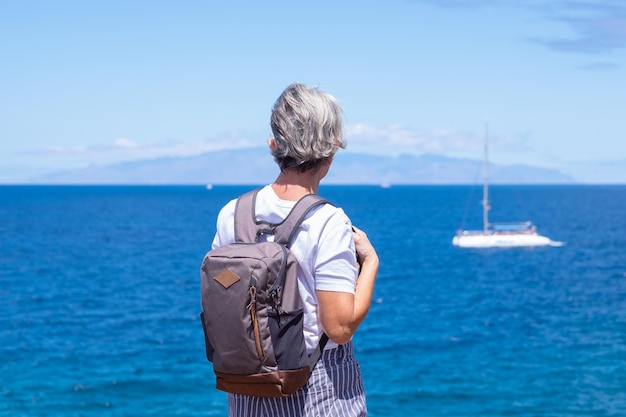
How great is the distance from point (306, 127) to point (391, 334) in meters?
26.6

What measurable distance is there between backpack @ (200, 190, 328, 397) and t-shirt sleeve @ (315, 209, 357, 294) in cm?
9

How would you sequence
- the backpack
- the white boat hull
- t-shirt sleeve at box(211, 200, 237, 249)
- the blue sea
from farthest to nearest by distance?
the white boat hull, the blue sea, t-shirt sleeve at box(211, 200, 237, 249), the backpack

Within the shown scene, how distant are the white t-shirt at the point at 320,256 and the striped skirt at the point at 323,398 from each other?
0.41ft

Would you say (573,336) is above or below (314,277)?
below

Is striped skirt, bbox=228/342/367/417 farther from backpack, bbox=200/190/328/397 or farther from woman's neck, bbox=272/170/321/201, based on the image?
woman's neck, bbox=272/170/321/201

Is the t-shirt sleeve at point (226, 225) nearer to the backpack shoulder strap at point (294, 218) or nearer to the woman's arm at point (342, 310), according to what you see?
the backpack shoulder strap at point (294, 218)

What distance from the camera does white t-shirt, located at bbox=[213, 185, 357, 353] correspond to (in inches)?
102

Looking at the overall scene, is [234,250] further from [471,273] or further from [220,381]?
[471,273]

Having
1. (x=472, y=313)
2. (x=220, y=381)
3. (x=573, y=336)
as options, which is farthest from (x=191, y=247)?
(x=220, y=381)

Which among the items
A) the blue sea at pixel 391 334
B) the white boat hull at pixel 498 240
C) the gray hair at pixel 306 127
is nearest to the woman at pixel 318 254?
the gray hair at pixel 306 127

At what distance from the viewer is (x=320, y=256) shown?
2.60m

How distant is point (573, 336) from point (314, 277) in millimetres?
27196

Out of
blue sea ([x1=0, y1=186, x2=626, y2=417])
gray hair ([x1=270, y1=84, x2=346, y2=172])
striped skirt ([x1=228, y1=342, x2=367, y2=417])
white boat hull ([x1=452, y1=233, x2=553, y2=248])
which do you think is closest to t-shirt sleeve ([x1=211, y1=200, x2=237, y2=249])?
gray hair ([x1=270, y1=84, x2=346, y2=172])

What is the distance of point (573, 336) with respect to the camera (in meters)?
27.8
